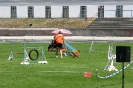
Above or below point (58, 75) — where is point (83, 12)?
above

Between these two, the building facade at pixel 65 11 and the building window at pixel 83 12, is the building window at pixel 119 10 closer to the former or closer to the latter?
the building facade at pixel 65 11

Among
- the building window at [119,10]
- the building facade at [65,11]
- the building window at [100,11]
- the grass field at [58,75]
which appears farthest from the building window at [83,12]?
the grass field at [58,75]

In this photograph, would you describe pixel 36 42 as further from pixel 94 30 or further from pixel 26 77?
pixel 26 77

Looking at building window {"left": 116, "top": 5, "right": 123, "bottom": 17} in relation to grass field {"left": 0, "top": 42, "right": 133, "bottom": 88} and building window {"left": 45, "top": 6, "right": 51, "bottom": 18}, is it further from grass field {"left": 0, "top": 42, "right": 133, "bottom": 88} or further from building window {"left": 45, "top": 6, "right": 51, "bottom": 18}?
grass field {"left": 0, "top": 42, "right": 133, "bottom": 88}

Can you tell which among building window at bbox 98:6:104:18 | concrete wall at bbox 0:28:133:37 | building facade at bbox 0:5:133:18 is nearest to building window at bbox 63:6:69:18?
building facade at bbox 0:5:133:18

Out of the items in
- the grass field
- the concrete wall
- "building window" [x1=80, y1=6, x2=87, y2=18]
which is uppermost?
"building window" [x1=80, y1=6, x2=87, y2=18]

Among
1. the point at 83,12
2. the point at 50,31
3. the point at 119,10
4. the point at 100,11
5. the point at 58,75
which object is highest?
the point at 119,10

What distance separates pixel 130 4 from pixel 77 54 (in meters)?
35.7

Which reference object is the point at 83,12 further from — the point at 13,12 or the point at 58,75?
the point at 58,75

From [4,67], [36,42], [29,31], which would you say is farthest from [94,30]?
[4,67]

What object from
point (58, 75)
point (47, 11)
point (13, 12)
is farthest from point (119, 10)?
point (58, 75)

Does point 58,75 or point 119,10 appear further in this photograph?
point 119,10

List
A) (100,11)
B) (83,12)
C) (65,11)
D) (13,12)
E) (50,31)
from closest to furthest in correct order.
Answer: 1. (50,31)
2. (100,11)
3. (83,12)
4. (65,11)
5. (13,12)

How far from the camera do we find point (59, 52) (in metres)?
32.6
